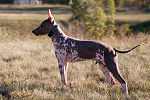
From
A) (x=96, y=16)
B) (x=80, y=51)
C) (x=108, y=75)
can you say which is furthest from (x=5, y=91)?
(x=96, y=16)

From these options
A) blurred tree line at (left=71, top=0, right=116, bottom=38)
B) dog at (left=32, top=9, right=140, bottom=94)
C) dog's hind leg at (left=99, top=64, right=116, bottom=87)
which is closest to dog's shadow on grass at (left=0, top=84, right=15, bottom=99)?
dog at (left=32, top=9, right=140, bottom=94)

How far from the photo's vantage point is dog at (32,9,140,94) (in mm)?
5117

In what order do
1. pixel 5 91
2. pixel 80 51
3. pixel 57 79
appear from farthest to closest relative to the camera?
pixel 57 79, pixel 5 91, pixel 80 51

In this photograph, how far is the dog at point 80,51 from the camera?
16.8 feet

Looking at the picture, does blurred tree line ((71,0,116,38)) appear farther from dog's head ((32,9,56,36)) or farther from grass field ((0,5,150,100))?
dog's head ((32,9,56,36))

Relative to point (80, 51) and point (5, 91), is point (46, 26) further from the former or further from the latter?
point (5, 91)

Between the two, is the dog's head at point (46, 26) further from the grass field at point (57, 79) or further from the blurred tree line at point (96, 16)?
the blurred tree line at point (96, 16)

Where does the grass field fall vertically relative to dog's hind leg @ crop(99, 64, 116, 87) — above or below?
below

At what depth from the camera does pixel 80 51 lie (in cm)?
542

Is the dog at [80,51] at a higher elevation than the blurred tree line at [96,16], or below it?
higher

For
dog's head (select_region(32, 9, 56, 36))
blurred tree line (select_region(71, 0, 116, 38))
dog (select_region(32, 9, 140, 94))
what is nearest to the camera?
dog (select_region(32, 9, 140, 94))

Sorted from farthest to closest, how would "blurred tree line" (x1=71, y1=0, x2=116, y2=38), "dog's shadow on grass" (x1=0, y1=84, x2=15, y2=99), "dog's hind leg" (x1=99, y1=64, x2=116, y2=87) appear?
1. "blurred tree line" (x1=71, y1=0, x2=116, y2=38)
2. "dog's hind leg" (x1=99, y1=64, x2=116, y2=87)
3. "dog's shadow on grass" (x1=0, y1=84, x2=15, y2=99)

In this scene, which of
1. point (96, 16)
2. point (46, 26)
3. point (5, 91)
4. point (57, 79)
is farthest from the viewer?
point (96, 16)

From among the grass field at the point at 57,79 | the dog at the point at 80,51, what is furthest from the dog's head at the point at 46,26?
the grass field at the point at 57,79
